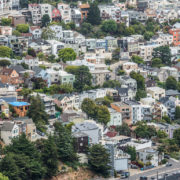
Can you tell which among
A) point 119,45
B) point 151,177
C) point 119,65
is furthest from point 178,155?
point 119,45

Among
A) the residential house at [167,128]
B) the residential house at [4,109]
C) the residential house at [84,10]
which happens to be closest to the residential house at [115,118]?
the residential house at [167,128]

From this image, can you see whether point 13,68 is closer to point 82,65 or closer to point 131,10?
point 82,65

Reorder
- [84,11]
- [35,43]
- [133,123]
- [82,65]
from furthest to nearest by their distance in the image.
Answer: [84,11] → [35,43] → [82,65] → [133,123]

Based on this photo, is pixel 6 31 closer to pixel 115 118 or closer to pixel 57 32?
pixel 57 32

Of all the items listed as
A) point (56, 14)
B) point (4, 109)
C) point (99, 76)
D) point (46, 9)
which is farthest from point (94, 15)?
point (4, 109)

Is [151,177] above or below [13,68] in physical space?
below

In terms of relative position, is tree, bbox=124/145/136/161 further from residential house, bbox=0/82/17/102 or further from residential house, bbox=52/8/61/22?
residential house, bbox=52/8/61/22

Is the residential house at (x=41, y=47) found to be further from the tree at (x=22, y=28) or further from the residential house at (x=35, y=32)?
the tree at (x=22, y=28)

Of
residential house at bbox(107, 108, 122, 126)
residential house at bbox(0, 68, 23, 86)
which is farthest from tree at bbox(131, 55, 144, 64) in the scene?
residential house at bbox(0, 68, 23, 86)
